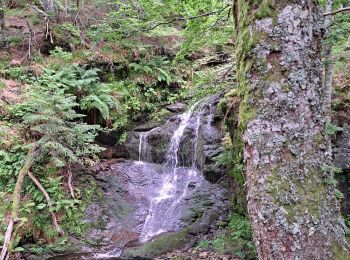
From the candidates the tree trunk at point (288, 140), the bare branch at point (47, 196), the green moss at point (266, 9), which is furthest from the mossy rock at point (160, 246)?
the green moss at point (266, 9)

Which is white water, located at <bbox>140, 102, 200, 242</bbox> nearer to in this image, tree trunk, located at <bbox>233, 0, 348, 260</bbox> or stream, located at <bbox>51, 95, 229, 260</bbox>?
stream, located at <bbox>51, 95, 229, 260</bbox>

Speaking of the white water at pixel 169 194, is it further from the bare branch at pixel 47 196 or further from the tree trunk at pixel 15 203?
the tree trunk at pixel 15 203

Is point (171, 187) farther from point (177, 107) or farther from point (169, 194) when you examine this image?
point (177, 107)

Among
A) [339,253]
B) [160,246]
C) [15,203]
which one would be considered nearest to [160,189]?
[160,246]

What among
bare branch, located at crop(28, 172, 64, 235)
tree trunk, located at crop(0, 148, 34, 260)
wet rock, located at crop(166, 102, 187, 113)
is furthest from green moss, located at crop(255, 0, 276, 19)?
wet rock, located at crop(166, 102, 187, 113)

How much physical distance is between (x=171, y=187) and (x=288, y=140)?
6572 millimetres

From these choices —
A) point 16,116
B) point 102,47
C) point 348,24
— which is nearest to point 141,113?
point 102,47

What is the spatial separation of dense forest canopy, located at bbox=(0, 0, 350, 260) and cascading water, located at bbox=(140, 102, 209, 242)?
5 centimetres

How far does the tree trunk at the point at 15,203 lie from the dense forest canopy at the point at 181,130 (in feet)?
0.11

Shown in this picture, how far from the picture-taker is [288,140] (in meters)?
1.56

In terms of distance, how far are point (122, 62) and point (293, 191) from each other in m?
9.92

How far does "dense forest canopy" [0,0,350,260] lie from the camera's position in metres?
1.57

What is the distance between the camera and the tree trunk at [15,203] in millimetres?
4328

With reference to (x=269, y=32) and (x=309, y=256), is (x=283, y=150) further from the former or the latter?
(x=269, y=32)
